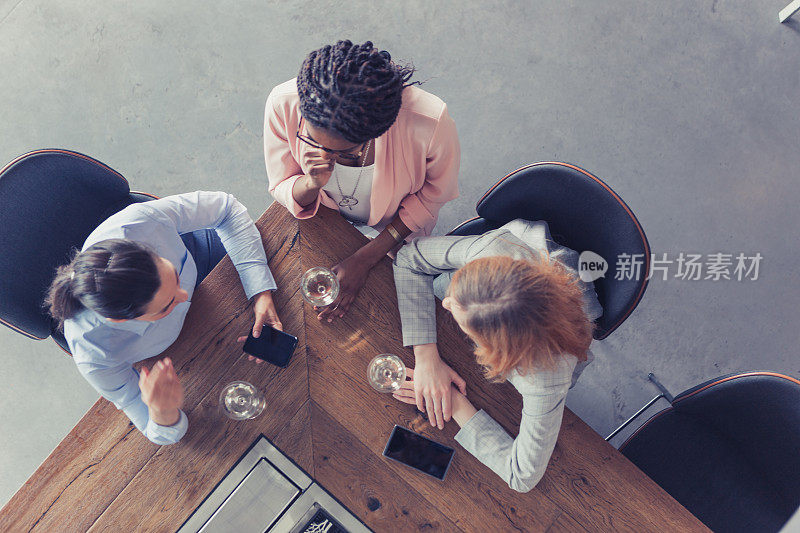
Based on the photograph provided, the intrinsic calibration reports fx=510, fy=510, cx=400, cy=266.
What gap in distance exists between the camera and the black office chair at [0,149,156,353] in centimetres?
145

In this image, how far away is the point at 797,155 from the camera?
254 cm

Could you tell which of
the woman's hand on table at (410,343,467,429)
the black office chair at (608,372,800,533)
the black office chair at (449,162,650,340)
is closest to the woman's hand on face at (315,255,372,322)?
the woman's hand on table at (410,343,467,429)

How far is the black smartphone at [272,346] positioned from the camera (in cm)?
136

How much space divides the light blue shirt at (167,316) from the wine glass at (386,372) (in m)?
0.35

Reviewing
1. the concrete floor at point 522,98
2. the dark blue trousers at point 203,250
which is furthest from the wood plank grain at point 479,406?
the concrete floor at point 522,98

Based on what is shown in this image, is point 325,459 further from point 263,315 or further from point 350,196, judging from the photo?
point 350,196

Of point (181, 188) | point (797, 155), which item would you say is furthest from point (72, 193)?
point (797, 155)

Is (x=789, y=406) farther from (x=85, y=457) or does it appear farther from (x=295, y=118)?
(x=85, y=457)

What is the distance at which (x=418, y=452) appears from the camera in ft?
4.39

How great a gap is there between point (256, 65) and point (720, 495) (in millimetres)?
2712

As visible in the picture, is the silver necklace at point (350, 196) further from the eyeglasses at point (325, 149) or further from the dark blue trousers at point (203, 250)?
the dark blue trousers at point (203, 250)

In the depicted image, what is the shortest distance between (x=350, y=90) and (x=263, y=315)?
0.64 m

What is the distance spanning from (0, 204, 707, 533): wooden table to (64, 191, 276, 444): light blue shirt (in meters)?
0.07

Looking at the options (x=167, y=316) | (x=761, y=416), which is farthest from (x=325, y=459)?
(x=761, y=416)
